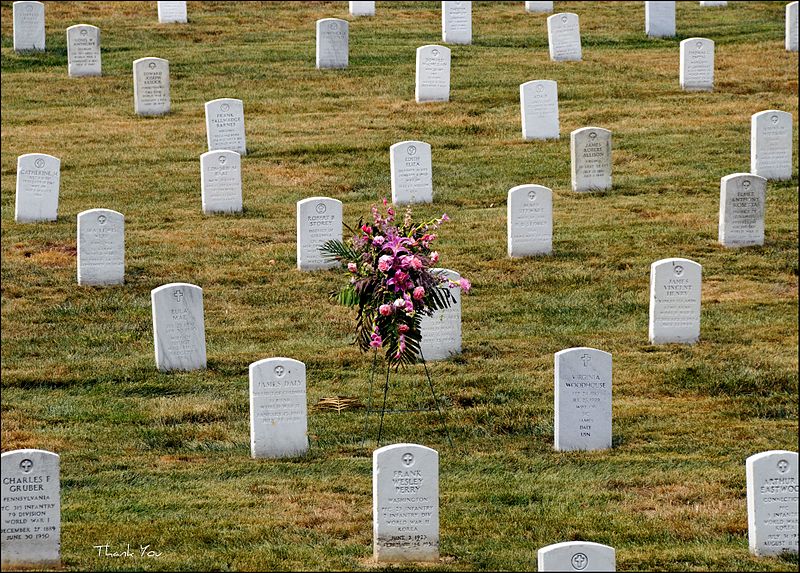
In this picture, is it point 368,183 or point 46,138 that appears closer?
point 368,183

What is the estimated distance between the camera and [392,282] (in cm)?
1223

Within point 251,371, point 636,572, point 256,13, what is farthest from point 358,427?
point 256,13

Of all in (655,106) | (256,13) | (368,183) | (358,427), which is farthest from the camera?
(256,13)

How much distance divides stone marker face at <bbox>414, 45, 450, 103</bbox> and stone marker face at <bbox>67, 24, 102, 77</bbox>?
6410mm

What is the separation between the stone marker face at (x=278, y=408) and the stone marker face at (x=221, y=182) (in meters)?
7.80

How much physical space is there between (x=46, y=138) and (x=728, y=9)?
17.3 metres

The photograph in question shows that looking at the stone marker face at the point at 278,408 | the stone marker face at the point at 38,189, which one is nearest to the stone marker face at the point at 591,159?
the stone marker face at the point at 38,189

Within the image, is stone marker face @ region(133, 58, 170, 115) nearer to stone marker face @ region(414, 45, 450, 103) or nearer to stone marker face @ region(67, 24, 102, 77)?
stone marker face @ region(67, 24, 102, 77)

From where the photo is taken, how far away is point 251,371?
11.9m

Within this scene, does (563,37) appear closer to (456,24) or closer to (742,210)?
(456,24)

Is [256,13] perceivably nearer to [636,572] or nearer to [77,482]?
[77,482]

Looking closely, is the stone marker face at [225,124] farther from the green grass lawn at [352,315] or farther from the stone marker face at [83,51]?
the stone marker face at [83,51]

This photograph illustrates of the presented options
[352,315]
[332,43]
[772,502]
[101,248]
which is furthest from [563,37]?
[772,502]

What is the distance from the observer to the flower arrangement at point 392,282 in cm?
1227
